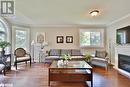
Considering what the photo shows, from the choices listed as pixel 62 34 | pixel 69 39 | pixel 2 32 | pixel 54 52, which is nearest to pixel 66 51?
pixel 54 52

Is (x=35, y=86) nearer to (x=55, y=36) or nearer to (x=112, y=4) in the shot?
(x=112, y=4)

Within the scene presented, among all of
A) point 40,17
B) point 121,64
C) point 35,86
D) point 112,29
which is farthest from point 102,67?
point 35,86

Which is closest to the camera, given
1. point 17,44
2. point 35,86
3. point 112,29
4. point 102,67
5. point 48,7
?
point 35,86

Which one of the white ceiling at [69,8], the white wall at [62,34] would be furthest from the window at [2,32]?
the white wall at [62,34]

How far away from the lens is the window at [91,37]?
405 inches

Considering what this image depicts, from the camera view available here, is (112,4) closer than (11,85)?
No

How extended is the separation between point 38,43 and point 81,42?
2523 millimetres

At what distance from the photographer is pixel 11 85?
491 cm

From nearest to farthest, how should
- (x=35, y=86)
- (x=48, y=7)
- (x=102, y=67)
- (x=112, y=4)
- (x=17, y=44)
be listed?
(x=35, y=86), (x=112, y=4), (x=48, y=7), (x=102, y=67), (x=17, y=44)

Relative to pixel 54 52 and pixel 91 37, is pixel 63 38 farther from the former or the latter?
pixel 91 37

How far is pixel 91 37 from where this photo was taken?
407 inches

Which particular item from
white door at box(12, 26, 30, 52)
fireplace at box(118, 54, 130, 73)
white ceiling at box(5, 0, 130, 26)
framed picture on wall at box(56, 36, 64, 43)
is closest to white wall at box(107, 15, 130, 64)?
white ceiling at box(5, 0, 130, 26)

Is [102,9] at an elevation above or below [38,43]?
above

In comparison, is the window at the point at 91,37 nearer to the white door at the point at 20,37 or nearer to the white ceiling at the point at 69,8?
the white ceiling at the point at 69,8
